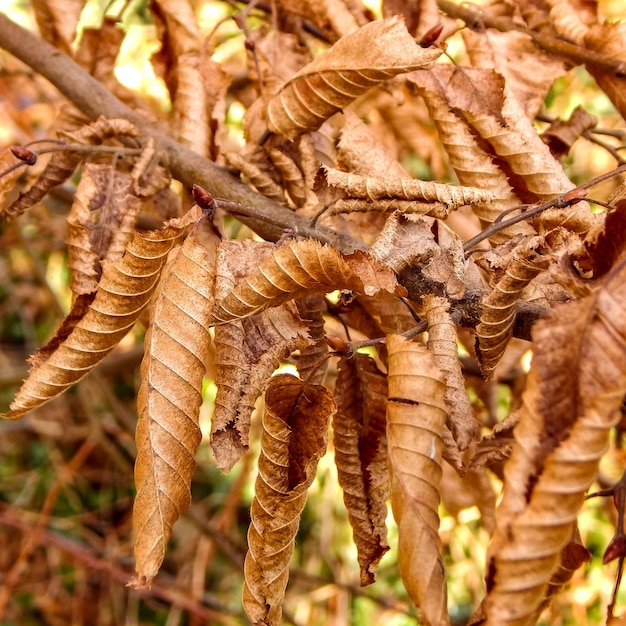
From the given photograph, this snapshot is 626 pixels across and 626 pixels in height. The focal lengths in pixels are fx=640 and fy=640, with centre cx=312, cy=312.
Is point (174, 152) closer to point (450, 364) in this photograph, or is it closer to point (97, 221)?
point (97, 221)

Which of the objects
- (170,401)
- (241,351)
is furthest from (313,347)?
(170,401)

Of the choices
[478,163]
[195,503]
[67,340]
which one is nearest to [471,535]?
[195,503]

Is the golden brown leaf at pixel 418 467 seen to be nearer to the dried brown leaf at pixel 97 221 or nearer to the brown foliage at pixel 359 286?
the brown foliage at pixel 359 286

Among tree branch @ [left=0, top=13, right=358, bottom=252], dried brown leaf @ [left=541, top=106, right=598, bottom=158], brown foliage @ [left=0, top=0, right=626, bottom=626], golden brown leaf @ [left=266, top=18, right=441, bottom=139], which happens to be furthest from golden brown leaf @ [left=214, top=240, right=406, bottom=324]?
dried brown leaf @ [left=541, top=106, right=598, bottom=158]

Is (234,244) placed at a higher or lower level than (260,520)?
higher

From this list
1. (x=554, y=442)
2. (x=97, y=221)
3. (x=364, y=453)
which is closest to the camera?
(x=554, y=442)

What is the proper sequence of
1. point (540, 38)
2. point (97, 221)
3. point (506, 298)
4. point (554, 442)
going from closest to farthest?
1. point (554, 442)
2. point (506, 298)
3. point (97, 221)
4. point (540, 38)

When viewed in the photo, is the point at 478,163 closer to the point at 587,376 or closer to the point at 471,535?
the point at 587,376
